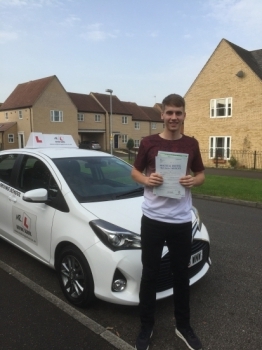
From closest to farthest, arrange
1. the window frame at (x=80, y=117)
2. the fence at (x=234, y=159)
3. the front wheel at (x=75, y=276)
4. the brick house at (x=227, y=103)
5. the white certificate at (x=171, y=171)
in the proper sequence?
1. the white certificate at (x=171, y=171)
2. the front wheel at (x=75, y=276)
3. the fence at (x=234, y=159)
4. the brick house at (x=227, y=103)
5. the window frame at (x=80, y=117)

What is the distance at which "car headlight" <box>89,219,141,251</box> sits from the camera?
2852mm

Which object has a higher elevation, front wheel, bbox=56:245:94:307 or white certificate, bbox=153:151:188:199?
white certificate, bbox=153:151:188:199

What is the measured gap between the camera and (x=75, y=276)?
123 inches

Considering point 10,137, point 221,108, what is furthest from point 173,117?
point 10,137

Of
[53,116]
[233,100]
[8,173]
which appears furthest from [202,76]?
[53,116]

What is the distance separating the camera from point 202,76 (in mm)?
23047

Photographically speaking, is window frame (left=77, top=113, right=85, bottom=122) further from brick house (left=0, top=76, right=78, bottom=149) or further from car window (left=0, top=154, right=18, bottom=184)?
car window (left=0, top=154, right=18, bottom=184)

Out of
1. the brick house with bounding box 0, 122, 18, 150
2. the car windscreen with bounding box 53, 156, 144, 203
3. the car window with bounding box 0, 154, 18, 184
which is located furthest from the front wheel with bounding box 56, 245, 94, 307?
the brick house with bounding box 0, 122, 18, 150

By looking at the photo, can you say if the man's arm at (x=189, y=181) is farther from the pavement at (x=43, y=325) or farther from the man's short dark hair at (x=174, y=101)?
the pavement at (x=43, y=325)

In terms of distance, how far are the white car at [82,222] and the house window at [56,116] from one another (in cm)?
4091

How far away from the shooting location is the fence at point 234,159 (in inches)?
787

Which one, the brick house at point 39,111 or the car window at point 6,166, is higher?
the brick house at point 39,111

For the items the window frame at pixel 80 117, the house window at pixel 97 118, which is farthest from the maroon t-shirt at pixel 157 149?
the house window at pixel 97 118

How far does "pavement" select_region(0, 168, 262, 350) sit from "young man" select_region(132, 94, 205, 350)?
0.42 meters
